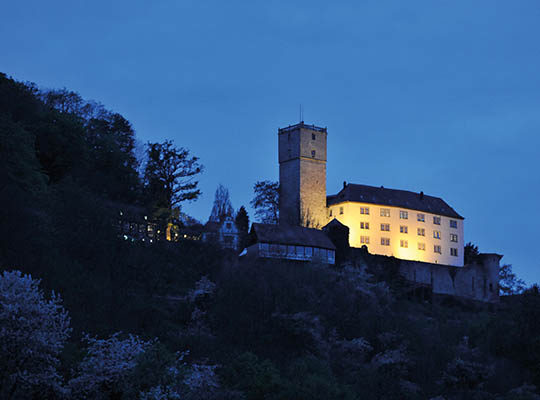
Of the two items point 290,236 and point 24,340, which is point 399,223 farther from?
point 24,340

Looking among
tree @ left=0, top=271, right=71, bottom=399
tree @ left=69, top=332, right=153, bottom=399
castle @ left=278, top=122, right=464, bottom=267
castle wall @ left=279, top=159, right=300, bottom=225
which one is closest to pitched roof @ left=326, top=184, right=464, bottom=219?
castle @ left=278, top=122, right=464, bottom=267

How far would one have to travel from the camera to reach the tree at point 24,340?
69.9ft

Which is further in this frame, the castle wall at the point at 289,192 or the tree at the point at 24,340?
the castle wall at the point at 289,192

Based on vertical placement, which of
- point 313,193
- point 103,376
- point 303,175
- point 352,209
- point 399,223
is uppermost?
point 303,175

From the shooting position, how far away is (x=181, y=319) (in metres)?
39.5

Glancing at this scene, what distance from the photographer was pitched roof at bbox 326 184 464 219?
70.2 meters

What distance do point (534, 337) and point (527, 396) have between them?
636 centimetres

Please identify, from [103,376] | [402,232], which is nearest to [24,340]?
[103,376]

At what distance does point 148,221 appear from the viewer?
54.2 m

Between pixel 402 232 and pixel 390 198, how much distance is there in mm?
3982

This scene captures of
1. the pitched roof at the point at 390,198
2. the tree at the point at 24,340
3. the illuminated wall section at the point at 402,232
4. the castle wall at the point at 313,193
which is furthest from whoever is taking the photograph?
the pitched roof at the point at 390,198

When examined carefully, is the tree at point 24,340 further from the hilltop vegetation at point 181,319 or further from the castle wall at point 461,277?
the castle wall at point 461,277

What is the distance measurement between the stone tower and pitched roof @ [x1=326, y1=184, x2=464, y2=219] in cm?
230

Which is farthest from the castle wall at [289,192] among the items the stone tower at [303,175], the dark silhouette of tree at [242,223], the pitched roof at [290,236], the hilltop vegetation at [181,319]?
the hilltop vegetation at [181,319]
